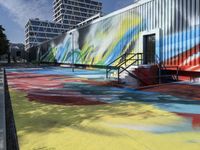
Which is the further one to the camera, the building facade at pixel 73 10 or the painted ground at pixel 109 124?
the building facade at pixel 73 10

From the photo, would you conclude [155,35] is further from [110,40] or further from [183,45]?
[110,40]

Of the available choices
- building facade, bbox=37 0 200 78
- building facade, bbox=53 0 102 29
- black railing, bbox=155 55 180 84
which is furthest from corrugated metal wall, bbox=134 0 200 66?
building facade, bbox=53 0 102 29

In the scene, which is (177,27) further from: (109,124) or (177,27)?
(109,124)

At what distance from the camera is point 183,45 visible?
509 inches

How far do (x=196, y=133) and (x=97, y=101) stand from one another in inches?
159

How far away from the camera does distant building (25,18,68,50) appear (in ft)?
398

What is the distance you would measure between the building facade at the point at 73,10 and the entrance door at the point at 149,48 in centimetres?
11160

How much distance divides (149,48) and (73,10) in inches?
4692

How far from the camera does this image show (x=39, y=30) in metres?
122

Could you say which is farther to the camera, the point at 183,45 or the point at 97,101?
the point at 183,45

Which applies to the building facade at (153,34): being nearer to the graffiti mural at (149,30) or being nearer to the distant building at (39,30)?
the graffiti mural at (149,30)

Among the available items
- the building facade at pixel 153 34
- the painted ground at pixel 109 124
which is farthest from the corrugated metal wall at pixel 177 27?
the painted ground at pixel 109 124

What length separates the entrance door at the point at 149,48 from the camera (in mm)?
15508

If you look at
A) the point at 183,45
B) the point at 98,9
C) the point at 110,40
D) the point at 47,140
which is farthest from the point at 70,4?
the point at 47,140
